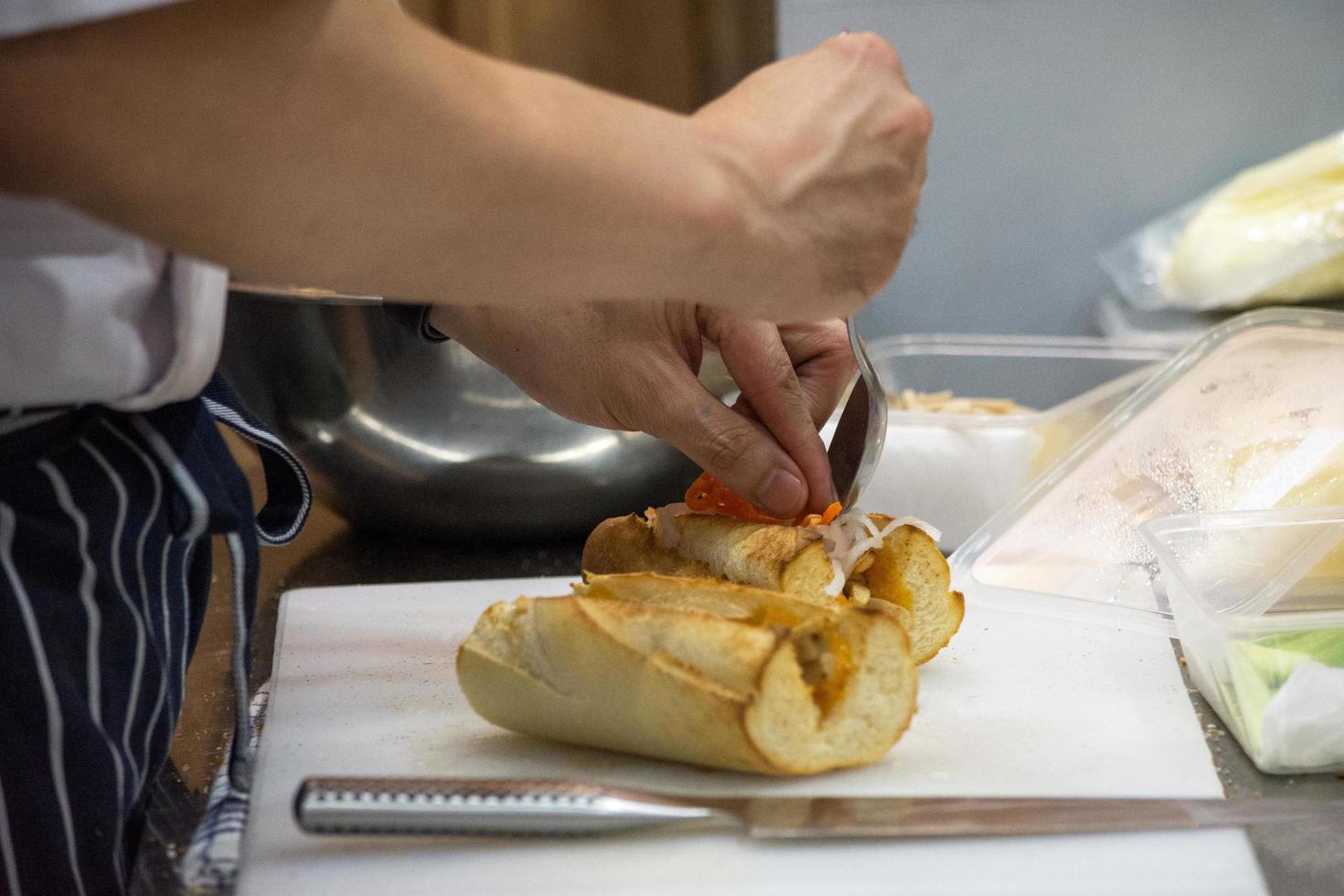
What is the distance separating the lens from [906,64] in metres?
2.04

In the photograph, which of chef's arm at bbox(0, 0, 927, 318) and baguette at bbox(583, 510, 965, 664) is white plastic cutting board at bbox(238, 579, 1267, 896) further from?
chef's arm at bbox(0, 0, 927, 318)

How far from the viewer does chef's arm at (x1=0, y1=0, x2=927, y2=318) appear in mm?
489

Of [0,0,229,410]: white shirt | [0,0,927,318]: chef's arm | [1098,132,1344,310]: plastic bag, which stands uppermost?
[0,0,927,318]: chef's arm

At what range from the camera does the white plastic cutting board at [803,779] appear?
0.65 meters

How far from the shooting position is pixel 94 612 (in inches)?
27.0

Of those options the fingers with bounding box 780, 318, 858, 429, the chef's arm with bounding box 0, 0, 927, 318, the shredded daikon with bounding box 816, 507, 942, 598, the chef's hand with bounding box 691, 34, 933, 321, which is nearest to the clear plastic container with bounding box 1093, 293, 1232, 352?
the fingers with bounding box 780, 318, 858, 429

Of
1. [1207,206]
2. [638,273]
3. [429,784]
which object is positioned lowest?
[1207,206]

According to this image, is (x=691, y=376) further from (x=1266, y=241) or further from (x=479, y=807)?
(x=1266, y=241)

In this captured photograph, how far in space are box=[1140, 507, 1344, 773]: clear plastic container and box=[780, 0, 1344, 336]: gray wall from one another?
1268mm

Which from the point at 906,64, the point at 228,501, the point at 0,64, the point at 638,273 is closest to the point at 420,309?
the point at 228,501

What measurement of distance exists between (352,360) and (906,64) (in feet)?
3.98

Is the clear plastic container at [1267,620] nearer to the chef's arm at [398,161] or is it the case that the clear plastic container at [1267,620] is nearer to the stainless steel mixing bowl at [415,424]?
the chef's arm at [398,161]

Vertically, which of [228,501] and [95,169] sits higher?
[95,169]

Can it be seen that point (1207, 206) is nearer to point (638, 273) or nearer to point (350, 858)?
point (638, 273)
